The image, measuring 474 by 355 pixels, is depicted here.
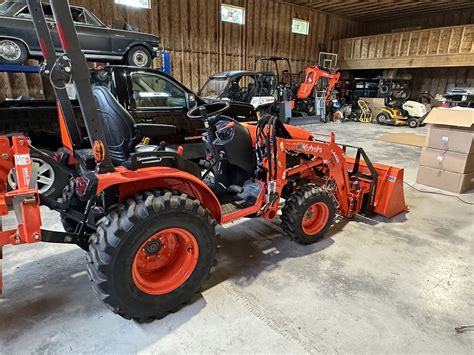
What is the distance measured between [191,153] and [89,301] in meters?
3.17

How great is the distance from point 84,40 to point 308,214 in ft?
17.5

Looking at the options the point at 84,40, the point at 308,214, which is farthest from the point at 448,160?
the point at 84,40

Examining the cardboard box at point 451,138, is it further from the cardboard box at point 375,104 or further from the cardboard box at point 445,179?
the cardboard box at point 375,104

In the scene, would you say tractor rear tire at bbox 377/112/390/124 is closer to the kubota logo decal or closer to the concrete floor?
the concrete floor

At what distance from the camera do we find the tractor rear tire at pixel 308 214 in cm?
294

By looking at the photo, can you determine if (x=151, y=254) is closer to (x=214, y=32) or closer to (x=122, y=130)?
(x=122, y=130)

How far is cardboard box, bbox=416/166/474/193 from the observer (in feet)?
15.4

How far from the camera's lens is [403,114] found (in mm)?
12008

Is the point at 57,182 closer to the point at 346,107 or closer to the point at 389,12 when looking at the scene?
the point at 346,107

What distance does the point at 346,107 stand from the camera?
13.4 meters

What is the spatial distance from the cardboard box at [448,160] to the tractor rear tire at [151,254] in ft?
13.8

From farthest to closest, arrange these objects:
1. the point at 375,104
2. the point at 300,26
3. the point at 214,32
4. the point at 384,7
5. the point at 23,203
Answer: the point at 300,26
the point at 384,7
the point at 375,104
the point at 214,32
the point at 23,203

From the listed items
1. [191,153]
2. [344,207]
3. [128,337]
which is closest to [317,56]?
[191,153]

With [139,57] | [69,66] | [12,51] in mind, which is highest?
[139,57]
